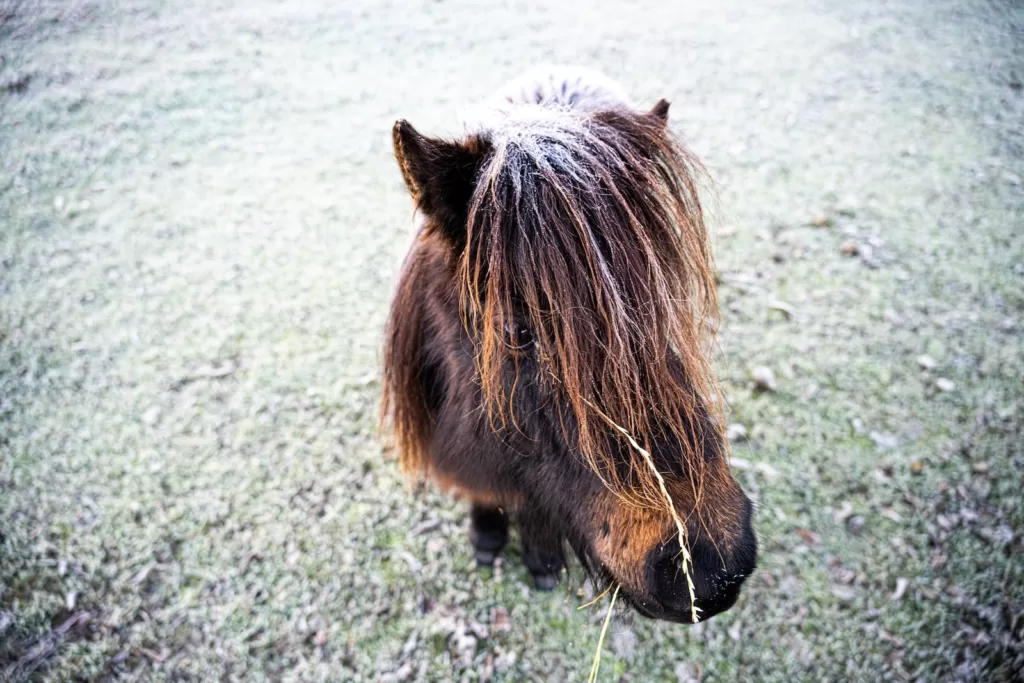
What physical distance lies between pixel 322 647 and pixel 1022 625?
3.55 meters

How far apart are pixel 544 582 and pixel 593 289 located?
1959mm

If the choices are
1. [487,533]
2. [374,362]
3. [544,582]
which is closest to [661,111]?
[487,533]

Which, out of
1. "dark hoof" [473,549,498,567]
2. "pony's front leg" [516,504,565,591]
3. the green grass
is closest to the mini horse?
"pony's front leg" [516,504,565,591]

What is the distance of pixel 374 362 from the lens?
3.87 m

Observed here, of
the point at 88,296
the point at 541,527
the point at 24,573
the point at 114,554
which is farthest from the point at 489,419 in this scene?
the point at 88,296

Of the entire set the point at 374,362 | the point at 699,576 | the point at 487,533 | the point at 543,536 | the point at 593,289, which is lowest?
the point at 487,533

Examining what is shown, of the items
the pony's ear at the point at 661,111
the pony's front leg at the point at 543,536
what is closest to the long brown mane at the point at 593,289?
the pony's ear at the point at 661,111

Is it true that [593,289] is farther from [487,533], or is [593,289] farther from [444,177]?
[487,533]

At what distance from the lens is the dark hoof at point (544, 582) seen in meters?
2.74

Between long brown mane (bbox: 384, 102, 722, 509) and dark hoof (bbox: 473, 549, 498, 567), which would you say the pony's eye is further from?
dark hoof (bbox: 473, 549, 498, 567)

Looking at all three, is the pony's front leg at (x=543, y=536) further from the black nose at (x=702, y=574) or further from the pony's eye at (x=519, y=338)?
the pony's eye at (x=519, y=338)

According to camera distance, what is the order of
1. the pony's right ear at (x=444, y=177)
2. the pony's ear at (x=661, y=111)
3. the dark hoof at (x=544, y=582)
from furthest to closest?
the dark hoof at (x=544, y=582) → the pony's ear at (x=661, y=111) → the pony's right ear at (x=444, y=177)

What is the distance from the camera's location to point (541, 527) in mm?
1992

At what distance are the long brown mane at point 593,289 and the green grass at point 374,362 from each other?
0.58 meters
